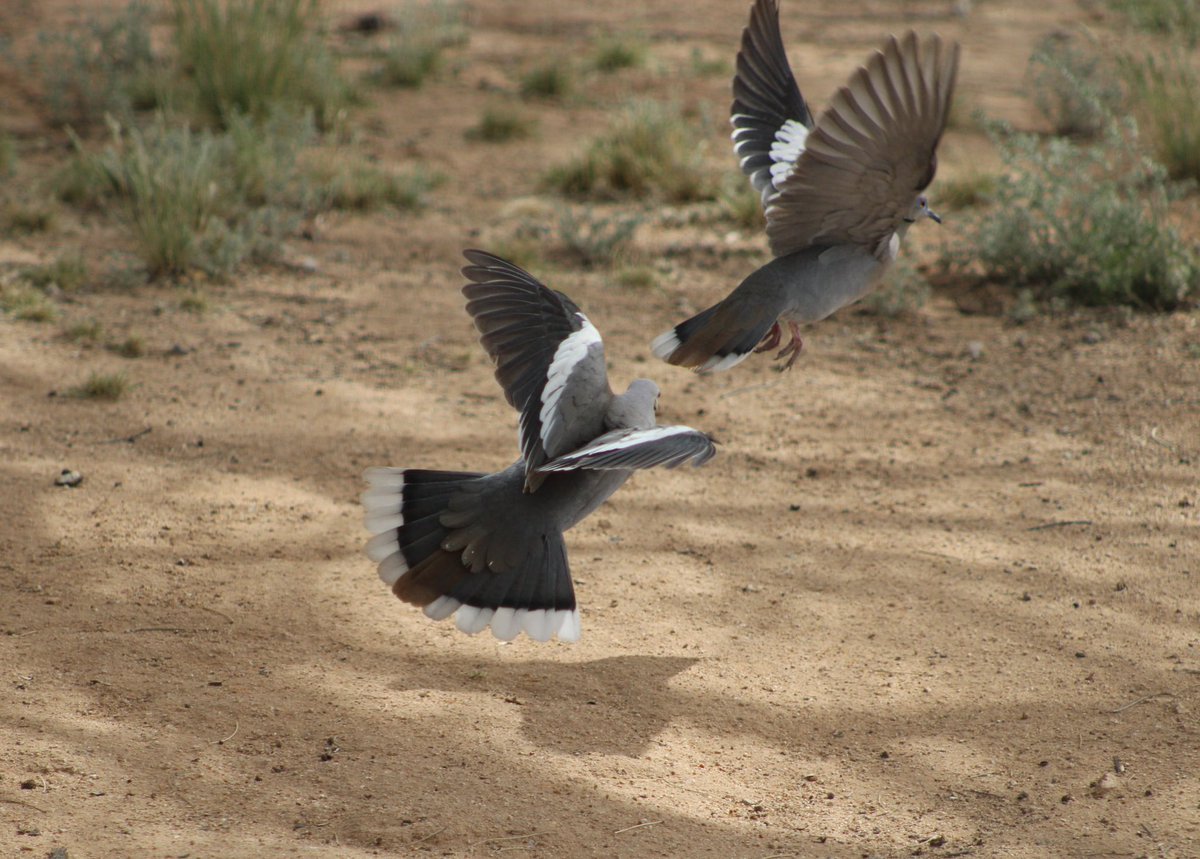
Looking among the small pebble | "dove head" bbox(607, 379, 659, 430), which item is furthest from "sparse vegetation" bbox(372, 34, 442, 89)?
"dove head" bbox(607, 379, 659, 430)

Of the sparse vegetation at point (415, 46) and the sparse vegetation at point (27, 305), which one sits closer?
the sparse vegetation at point (27, 305)

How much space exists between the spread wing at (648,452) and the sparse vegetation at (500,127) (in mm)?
7248

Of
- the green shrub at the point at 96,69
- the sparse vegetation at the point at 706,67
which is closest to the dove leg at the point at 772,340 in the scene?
the green shrub at the point at 96,69

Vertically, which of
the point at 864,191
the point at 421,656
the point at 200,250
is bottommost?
the point at 421,656

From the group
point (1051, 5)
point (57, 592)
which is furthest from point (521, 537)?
point (1051, 5)

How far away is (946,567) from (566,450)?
1.79 metres

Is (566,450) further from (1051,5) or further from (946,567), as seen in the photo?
(1051,5)

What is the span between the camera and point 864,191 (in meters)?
4.43

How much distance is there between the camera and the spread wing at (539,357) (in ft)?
12.2

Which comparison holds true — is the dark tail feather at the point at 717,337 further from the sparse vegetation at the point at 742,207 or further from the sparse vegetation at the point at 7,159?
the sparse vegetation at the point at 7,159

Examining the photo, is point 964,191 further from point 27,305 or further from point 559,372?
point 27,305

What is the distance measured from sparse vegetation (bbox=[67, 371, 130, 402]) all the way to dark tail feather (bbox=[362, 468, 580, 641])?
2.46 meters

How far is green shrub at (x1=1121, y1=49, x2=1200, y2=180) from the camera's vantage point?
27.3 feet

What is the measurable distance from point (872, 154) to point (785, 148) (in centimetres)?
103
